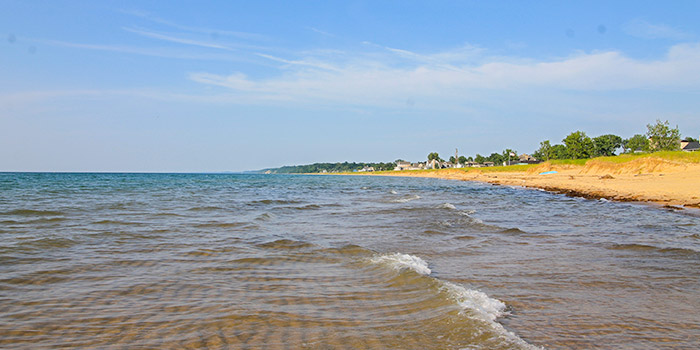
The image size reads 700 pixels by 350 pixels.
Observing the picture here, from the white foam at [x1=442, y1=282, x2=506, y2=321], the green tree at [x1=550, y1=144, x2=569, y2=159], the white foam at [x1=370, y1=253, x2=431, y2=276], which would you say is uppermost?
the green tree at [x1=550, y1=144, x2=569, y2=159]

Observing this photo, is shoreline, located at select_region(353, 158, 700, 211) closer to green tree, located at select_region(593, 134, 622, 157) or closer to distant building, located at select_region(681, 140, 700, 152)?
green tree, located at select_region(593, 134, 622, 157)

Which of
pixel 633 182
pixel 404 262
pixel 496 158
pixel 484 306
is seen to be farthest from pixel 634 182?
pixel 496 158

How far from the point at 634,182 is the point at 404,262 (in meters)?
36.0

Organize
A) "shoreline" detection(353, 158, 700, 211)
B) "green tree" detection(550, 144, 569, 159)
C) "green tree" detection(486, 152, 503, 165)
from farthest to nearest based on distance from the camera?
"green tree" detection(486, 152, 503, 165) → "green tree" detection(550, 144, 569, 159) → "shoreline" detection(353, 158, 700, 211)

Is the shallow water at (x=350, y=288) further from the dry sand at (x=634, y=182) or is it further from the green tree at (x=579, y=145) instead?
the green tree at (x=579, y=145)

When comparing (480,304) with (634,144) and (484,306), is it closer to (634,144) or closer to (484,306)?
(484,306)

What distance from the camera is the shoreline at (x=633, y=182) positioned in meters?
22.7

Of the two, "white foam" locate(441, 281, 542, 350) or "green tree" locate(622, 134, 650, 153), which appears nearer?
"white foam" locate(441, 281, 542, 350)

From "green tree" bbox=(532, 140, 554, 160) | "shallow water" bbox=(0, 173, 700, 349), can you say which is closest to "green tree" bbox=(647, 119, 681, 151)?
"green tree" bbox=(532, 140, 554, 160)

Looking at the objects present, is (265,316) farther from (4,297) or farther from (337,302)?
(4,297)

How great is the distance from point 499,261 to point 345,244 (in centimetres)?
362

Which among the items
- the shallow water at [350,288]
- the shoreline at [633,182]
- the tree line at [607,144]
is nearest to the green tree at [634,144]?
the tree line at [607,144]

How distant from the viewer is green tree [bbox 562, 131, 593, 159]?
10343 centimetres

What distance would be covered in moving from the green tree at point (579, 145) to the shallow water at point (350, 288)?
102102mm
